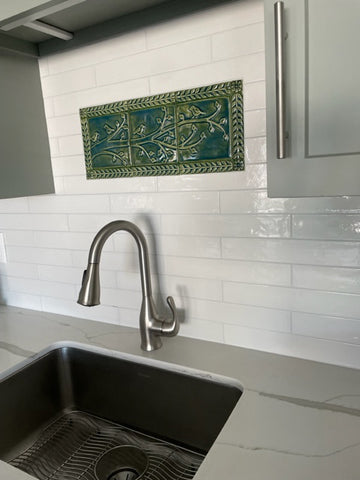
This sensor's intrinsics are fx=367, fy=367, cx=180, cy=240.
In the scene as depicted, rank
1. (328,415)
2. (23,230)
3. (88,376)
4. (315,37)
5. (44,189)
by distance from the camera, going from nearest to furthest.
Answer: (315,37), (328,415), (88,376), (44,189), (23,230)

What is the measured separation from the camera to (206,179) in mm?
1041

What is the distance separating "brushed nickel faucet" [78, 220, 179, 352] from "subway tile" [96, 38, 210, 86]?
45 centimetres

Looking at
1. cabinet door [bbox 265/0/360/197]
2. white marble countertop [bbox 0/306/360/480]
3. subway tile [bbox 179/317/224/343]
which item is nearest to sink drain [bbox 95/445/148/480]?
white marble countertop [bbox 0/306/360/480]

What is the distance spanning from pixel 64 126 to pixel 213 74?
554 millimetres

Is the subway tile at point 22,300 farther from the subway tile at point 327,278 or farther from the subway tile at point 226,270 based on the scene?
the subway tile at point 327,278

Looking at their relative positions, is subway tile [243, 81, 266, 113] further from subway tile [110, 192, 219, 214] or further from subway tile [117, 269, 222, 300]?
subway tile [117, 269, 222, 300]

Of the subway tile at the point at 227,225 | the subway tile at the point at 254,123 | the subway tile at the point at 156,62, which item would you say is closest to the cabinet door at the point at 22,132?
the subway tile at the point at 156,62

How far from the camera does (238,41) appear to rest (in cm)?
94

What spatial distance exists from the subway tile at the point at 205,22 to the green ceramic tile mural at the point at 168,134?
140 mm

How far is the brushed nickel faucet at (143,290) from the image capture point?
979 mm

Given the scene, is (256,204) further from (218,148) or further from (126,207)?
(126,207)

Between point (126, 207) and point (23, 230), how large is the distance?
504 millimetres

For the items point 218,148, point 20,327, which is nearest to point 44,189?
point 20,327

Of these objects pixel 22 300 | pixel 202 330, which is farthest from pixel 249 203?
pixel 22 300
